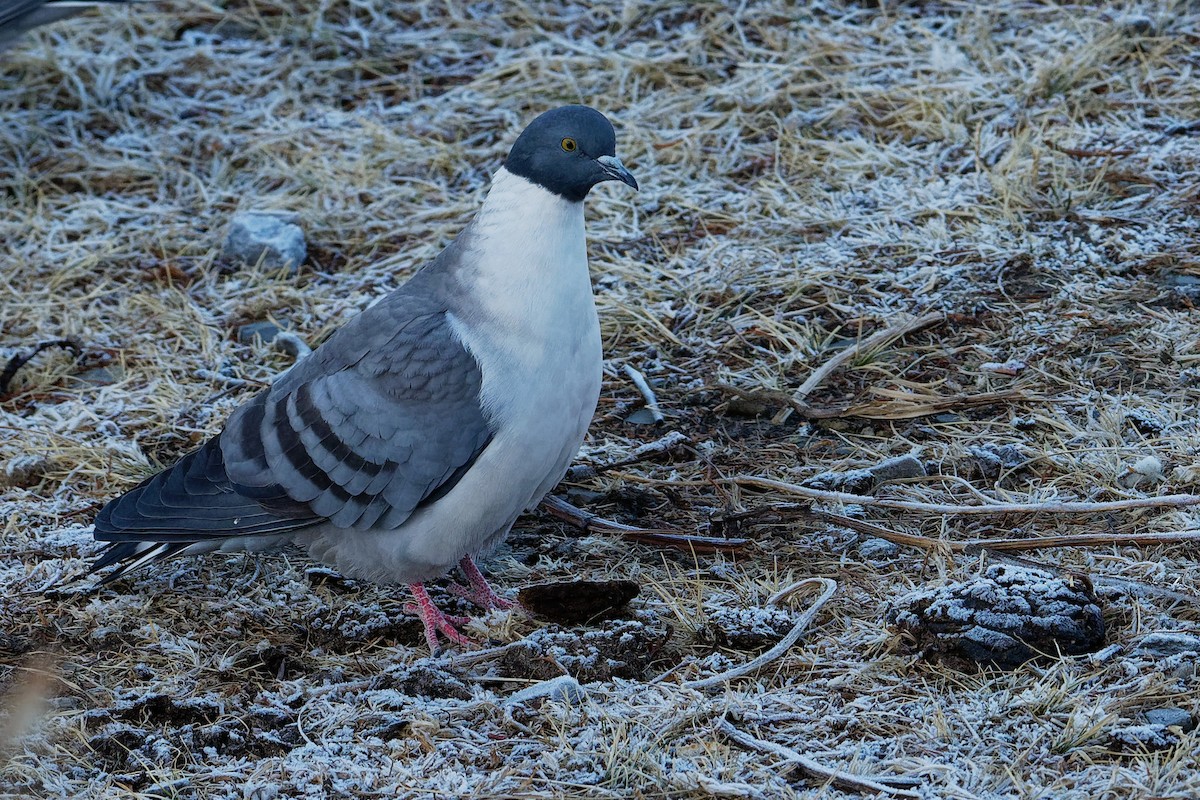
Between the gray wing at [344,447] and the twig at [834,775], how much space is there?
1028 mm

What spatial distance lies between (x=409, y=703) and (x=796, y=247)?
8.38ft

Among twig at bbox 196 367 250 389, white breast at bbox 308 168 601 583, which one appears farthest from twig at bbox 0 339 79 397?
white breast at bbox 308 168 601 583

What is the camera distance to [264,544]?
3.70 m

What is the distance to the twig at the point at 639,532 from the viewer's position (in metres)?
3.73

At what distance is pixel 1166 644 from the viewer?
9.99 feet

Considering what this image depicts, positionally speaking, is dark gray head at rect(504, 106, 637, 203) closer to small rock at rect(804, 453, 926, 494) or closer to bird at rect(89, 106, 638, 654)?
bird at rect(89, 106, 638, 654)

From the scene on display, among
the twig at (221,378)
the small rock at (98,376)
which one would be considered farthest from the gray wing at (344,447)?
Answer: the small rock at (98,376)

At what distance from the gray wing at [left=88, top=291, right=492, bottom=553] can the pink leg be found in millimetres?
A: 232

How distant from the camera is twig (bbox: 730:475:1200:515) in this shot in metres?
3.53

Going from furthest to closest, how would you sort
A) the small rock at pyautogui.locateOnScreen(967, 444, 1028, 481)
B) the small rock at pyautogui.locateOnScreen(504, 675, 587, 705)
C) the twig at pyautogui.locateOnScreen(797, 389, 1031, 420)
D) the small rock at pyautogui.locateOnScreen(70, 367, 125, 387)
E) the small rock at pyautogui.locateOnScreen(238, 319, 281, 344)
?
the small rock at pyautogui.locateOnScreen(238, 319, 281, 344) → the small rock at pyautogui.locateOnScreen(70, 367, 125, 387) → the twig at pyautogui.locateOnScreen(797, 389, 1031, 420) → the small rock at pyautogui.locateOnScreen(967, 444, 1028, 481) → the small rock at pyautogui.locateOnScreen(504, 675, 587, 705)

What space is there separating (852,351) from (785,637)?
143 centimetres

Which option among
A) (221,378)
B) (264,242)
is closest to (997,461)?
(221,378)

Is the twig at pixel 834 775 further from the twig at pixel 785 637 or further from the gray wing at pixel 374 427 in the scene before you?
the gray wing at pixel 374 427

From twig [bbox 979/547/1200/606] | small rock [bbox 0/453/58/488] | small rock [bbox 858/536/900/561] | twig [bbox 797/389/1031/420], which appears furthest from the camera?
small rock [bbox 0/453/58/488]
